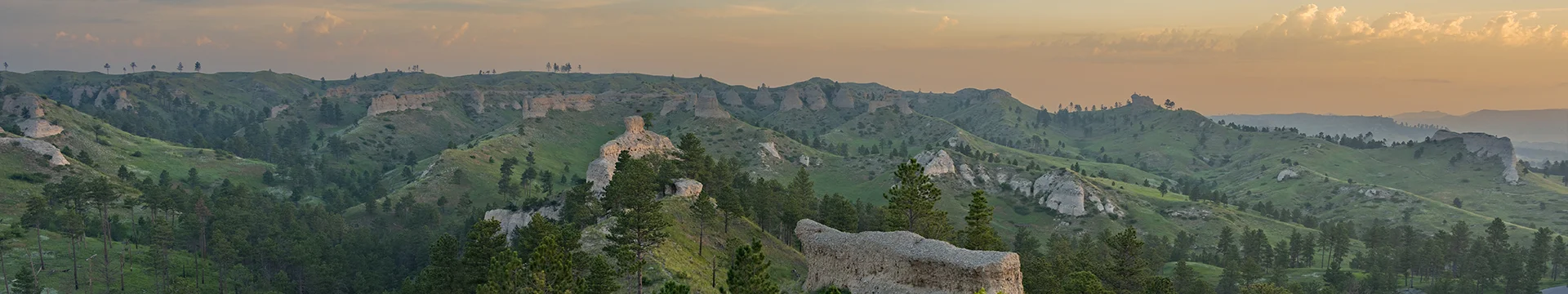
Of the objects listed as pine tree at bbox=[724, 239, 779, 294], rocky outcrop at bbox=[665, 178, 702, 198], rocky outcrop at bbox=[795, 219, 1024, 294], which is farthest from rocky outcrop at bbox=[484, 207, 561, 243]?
pine tree at bbox=[724, 239, 779, 294]

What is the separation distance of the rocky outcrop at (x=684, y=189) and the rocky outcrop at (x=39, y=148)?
150m

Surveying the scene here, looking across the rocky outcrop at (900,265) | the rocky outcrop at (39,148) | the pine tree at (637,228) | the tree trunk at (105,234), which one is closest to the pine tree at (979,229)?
the rocky outcrop at (900,265)

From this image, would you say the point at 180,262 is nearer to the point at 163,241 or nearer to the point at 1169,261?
the point at 163,241

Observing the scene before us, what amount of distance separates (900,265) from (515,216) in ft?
268

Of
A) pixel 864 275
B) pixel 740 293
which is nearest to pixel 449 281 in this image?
pixel 740 293

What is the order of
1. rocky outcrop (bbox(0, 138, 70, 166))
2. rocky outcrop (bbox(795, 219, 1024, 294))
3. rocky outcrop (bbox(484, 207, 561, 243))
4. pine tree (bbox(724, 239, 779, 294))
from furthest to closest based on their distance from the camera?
rocky outcrop (bbox(0, 138, 70, 166)) → rocky outcrop (bbox(484, 207, 561, 243)) → pine tree (bbox(724, 239, 779, 294)) → rocky outcrop (bbox(795, 219, 1024, 294))

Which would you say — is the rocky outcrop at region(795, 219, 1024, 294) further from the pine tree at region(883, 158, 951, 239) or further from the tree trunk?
the tree trunk

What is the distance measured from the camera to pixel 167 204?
468 ft

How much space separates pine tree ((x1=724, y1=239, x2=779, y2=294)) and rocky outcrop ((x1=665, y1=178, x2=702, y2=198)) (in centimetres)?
5307

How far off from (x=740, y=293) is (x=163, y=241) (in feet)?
358

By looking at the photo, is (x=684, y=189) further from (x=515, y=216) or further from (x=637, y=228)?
(x=637, y=228)

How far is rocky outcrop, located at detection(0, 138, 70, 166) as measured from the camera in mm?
167500

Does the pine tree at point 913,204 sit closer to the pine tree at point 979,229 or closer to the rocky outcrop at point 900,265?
the pine tree at point 979,229

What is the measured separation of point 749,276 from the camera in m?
55.1
